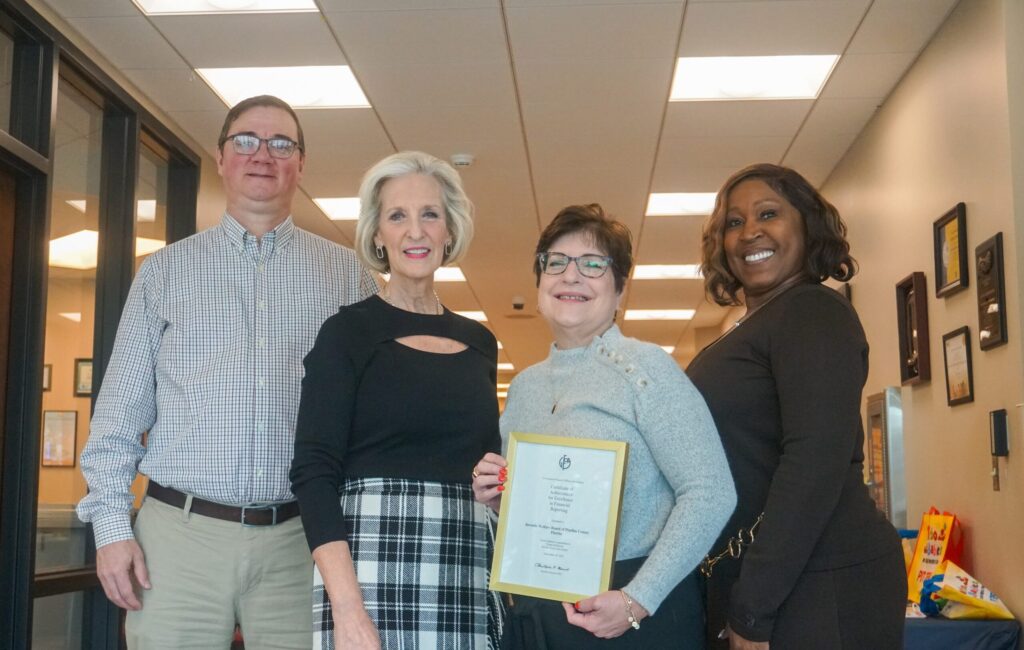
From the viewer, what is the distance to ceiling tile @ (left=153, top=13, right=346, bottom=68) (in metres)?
4.36

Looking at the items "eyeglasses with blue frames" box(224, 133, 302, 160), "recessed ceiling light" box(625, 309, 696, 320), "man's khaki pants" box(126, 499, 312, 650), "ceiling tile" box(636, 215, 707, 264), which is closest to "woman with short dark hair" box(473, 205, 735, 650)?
"man's khaki pants" box(126, 499, 312, 650)

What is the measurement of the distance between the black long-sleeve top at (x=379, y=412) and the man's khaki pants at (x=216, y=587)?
436 millimetres

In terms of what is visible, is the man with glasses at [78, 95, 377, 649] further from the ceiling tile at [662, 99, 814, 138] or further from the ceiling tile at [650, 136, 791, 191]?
the ceiling tile at [650, 136, 791, 191]

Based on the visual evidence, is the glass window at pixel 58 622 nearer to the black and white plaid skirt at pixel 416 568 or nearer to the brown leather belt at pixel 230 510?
the brown leather belt at pixel 230 510

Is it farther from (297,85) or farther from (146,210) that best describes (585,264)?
(146,210)

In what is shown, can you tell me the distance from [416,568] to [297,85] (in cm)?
373

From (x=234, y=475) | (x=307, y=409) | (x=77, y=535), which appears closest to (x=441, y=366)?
Result: (x=307, y=409)

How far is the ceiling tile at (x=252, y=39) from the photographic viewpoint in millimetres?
4355

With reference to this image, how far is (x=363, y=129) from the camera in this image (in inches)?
223

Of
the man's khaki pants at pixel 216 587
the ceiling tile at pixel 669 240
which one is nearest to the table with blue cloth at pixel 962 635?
the man's khaki pants at pixel 216 587

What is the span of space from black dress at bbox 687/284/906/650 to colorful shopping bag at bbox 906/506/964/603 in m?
2.42

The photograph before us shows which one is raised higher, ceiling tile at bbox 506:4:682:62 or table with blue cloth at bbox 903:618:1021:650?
ceiling tile at bbox 506:4:682:62

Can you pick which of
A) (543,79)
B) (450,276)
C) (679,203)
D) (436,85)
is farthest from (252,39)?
(450,276)

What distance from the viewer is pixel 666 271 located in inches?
364
